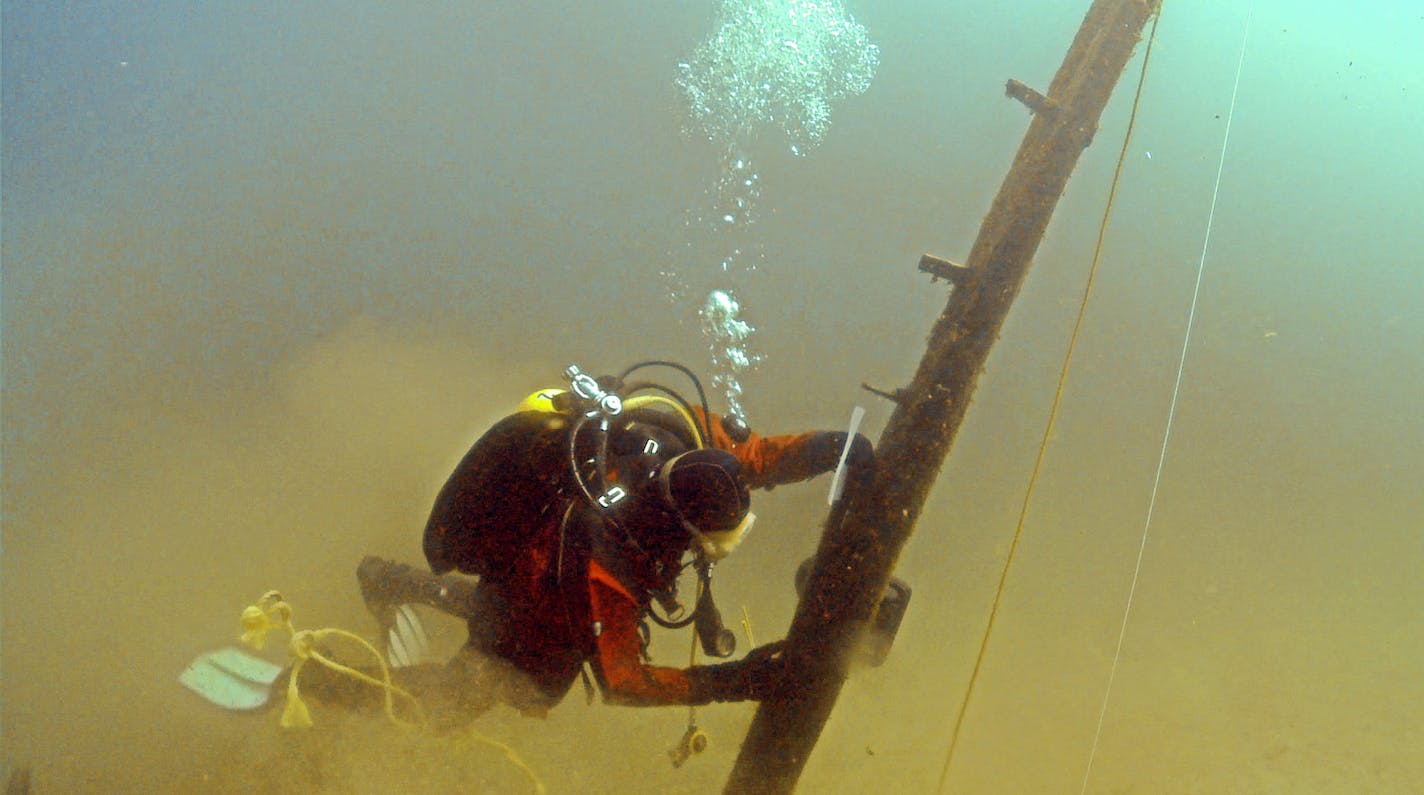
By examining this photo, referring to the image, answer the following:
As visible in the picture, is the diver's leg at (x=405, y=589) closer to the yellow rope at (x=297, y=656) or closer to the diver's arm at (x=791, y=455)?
the yellow rope at (x=297, y=656)

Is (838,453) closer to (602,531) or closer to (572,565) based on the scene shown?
(602,531)

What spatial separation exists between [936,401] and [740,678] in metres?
1.13

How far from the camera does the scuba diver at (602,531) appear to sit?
180cm

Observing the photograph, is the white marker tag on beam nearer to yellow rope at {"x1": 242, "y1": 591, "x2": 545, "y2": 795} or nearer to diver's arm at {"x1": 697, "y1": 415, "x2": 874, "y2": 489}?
diver's arm at {"x1": 697, "y1": 415, "x2": 874, "y2": 489}

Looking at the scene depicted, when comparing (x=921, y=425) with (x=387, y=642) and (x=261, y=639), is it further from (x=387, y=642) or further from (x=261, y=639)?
(x=387, y=642)

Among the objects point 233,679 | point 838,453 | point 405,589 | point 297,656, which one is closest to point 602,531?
point 838,453

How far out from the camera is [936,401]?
1938 mm

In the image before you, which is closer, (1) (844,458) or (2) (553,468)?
(1) (844,458)

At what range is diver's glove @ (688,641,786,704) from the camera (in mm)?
1995

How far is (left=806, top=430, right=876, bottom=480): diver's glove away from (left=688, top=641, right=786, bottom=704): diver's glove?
2.08 feet

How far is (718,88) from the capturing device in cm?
1511

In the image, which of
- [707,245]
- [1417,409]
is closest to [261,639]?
[707,245]

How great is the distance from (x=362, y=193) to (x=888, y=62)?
638 inches

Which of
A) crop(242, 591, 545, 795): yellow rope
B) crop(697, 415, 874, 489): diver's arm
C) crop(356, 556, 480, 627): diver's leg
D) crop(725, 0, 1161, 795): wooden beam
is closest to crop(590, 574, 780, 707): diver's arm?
crop(725, 0, 1161, 795): wooden beam
